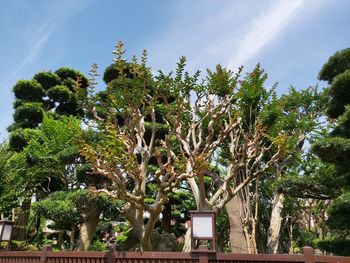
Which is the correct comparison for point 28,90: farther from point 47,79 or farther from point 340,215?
point 340,215

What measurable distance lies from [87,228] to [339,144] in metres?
9.74

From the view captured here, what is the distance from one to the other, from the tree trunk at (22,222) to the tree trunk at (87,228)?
4.75 m

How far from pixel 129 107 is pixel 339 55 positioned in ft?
19.0

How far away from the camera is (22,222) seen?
A: 16.0m

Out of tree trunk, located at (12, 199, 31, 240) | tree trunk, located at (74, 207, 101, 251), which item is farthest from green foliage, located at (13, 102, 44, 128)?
tree trunk, located at (74, 207, 101, 251)

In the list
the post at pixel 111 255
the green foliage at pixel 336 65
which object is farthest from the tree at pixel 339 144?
the post at pixel 111 255

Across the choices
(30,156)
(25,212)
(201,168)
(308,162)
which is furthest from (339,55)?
(25,212)

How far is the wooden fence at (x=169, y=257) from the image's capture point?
457 cm

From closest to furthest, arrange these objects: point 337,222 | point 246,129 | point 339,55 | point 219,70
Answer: point 337,222, point 339,55, point 219,70, point 246,129

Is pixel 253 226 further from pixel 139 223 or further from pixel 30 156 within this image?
pixel 30 156

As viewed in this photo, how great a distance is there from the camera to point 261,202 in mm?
15664

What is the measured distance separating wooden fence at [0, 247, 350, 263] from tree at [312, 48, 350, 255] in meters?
3.18

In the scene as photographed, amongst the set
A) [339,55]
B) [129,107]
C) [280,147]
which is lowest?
[280,147]

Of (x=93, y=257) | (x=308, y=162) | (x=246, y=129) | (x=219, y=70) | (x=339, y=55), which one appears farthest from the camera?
(x=308, y=162)
